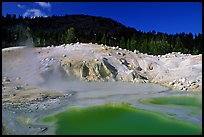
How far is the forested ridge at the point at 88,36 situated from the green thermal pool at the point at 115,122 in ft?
163

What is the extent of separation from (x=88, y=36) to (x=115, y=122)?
8423 cm

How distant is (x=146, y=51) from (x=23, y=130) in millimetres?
57356

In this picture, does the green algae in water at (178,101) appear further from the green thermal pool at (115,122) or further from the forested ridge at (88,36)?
the forested ridge at (88,36)

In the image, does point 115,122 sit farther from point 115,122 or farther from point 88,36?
point 88,36

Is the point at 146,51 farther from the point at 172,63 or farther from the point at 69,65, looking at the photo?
the point at 69,65

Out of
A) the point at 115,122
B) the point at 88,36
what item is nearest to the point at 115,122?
the point at 115,122

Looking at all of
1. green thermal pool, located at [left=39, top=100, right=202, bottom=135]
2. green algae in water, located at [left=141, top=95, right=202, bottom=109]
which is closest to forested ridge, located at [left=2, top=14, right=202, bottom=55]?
green algae in water, located at [left=141, top=95, right=202, bottom=109]

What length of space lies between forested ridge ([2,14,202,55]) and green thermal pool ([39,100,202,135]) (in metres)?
49.7

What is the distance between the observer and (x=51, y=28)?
147125 mm

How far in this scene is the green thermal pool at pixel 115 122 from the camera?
1431 centimetres

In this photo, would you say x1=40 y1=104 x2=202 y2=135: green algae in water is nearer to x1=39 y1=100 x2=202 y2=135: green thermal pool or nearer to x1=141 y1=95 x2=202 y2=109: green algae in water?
x1=39 y1=100 x2=202 y2=135: green thermal pool

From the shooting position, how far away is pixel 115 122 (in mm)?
16203

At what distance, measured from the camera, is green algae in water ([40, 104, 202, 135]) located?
14.3m

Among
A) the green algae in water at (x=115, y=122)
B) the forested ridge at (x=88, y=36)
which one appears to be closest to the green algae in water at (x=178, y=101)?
the green algae in water at (x=115, y=122)
